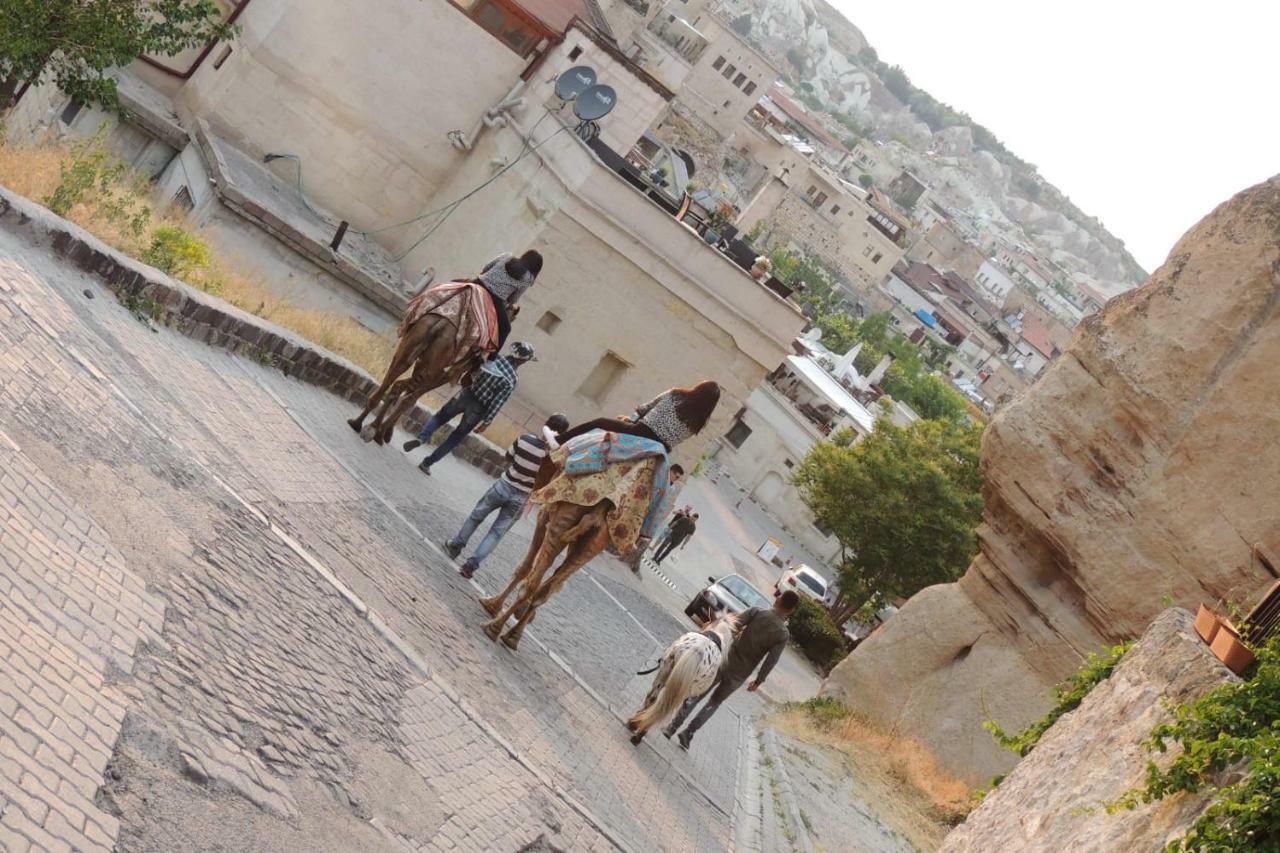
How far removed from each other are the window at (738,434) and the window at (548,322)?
26.2 metres

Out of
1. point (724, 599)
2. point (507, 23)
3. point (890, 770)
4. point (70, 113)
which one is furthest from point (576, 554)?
point (507, 23)

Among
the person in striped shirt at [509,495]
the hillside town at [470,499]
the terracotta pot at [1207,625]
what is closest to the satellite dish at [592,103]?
the hillside town at [470,499]

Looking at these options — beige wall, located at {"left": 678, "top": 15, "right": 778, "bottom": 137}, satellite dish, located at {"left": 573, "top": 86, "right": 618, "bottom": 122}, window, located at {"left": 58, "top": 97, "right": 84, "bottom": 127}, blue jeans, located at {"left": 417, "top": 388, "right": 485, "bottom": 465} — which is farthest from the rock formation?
beige wall, located at {"left": 678, "top": 15, "right": 778, "bottom": 137}

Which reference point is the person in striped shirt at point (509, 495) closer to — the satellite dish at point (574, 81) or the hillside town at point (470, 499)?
the hillside town at point (470, 499)

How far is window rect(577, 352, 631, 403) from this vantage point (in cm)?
2584

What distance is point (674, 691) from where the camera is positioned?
412 inches

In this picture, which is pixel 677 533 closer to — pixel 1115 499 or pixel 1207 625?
pixel 1115 499

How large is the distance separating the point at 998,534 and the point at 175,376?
40.4 feet

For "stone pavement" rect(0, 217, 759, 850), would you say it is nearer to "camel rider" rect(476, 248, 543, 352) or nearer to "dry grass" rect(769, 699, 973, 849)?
"camel rider" rect(476, 248, 543, 352)

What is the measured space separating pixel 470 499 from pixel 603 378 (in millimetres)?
12021

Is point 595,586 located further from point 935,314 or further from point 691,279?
point 935,314

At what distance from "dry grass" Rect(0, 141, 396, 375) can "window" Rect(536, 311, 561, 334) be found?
775cm

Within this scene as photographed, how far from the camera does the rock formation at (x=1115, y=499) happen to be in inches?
576

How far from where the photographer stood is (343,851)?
208 inches
